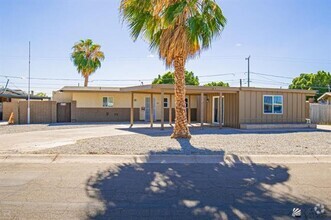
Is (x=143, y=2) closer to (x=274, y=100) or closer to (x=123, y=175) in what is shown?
(x=123, y=175)

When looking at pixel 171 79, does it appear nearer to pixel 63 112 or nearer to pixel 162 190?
pixel 63 112

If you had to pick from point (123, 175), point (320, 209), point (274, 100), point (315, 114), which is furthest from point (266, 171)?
point (315, 114)

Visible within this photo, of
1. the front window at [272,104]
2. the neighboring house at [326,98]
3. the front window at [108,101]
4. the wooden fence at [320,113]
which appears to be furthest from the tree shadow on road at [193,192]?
the neighboring house at [326,98]

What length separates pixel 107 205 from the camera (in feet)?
16.5

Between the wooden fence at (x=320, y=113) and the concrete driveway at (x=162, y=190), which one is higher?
the wooden fence at (x=320, y=113)

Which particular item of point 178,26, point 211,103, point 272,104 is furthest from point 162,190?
point 211,103

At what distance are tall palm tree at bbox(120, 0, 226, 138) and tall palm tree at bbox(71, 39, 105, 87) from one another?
78.9 ft

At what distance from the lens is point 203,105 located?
23250 millimetres

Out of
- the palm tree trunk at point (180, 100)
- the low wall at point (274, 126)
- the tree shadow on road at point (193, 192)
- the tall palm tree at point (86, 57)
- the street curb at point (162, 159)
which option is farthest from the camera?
the tall palm tree at point (86, 57)

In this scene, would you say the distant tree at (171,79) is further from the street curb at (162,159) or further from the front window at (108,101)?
the street curb at (162,159)

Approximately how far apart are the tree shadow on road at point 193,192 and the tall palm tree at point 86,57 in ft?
96.9

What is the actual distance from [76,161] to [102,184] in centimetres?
264

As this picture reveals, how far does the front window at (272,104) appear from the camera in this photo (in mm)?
20672

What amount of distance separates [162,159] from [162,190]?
2971 mm
